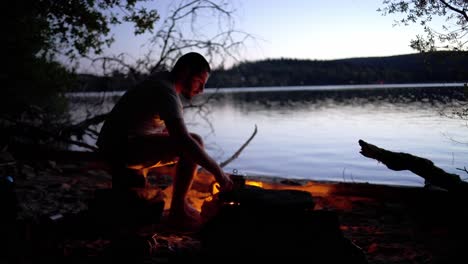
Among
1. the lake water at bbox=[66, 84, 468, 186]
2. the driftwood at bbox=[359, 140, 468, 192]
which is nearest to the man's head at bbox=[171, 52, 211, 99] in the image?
the driftwood at bbox=[359, 140, 468, 192]

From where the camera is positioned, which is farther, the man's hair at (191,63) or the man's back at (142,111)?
the man's hair at (191,63)

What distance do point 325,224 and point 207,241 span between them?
2.88 feet

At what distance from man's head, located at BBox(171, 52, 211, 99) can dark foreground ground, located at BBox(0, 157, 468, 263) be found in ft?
3.20

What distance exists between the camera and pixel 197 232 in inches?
137

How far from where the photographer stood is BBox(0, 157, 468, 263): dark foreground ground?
305cm

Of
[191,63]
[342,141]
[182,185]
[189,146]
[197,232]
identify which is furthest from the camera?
[342,141]

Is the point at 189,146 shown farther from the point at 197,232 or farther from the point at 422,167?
the point at 422,167

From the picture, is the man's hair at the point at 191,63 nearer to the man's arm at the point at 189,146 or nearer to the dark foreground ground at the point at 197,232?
the man's arm at the point at 189,146

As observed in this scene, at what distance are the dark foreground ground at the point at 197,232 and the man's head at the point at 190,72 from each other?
0.98 metres

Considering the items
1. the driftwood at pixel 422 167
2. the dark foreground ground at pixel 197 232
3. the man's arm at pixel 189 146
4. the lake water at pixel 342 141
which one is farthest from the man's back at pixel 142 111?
the lake water at pixel 342 141

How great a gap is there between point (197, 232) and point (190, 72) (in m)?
1.41

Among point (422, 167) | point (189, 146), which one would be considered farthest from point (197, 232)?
point (422, 167)

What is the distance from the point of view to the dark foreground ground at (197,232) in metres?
3.05

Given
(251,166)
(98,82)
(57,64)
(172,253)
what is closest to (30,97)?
(57,64)
